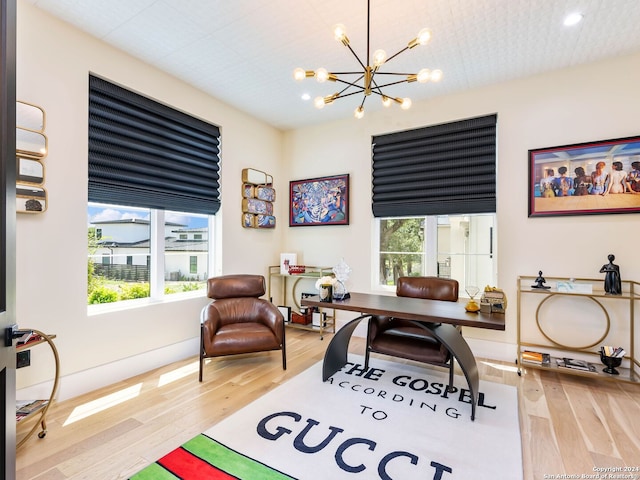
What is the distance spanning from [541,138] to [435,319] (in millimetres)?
2519

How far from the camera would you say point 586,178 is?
3127mm

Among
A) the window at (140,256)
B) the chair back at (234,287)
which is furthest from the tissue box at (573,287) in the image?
the window at (140,256)

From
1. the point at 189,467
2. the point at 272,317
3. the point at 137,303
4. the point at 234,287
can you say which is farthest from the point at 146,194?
the point at 189,467

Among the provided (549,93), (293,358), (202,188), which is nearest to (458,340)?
(293,358)

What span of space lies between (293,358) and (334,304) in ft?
3.79

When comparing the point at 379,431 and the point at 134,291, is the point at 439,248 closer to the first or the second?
the point at 379,431

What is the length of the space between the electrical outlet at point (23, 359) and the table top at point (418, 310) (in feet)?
7.14

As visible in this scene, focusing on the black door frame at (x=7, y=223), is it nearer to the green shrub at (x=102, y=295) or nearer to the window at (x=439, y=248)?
the green shrub at (x=102, y=295)

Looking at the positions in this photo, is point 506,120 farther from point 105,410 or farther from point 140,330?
point 105,410

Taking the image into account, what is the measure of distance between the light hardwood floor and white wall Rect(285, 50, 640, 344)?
2.92ft

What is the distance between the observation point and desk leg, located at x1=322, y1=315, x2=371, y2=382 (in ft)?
9.63

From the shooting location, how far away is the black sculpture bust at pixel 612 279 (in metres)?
2.82

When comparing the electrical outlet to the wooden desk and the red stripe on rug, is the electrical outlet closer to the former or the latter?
the red stripe on rug

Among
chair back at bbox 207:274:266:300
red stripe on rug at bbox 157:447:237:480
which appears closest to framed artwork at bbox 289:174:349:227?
chair back at bbox 207:274:266:300
